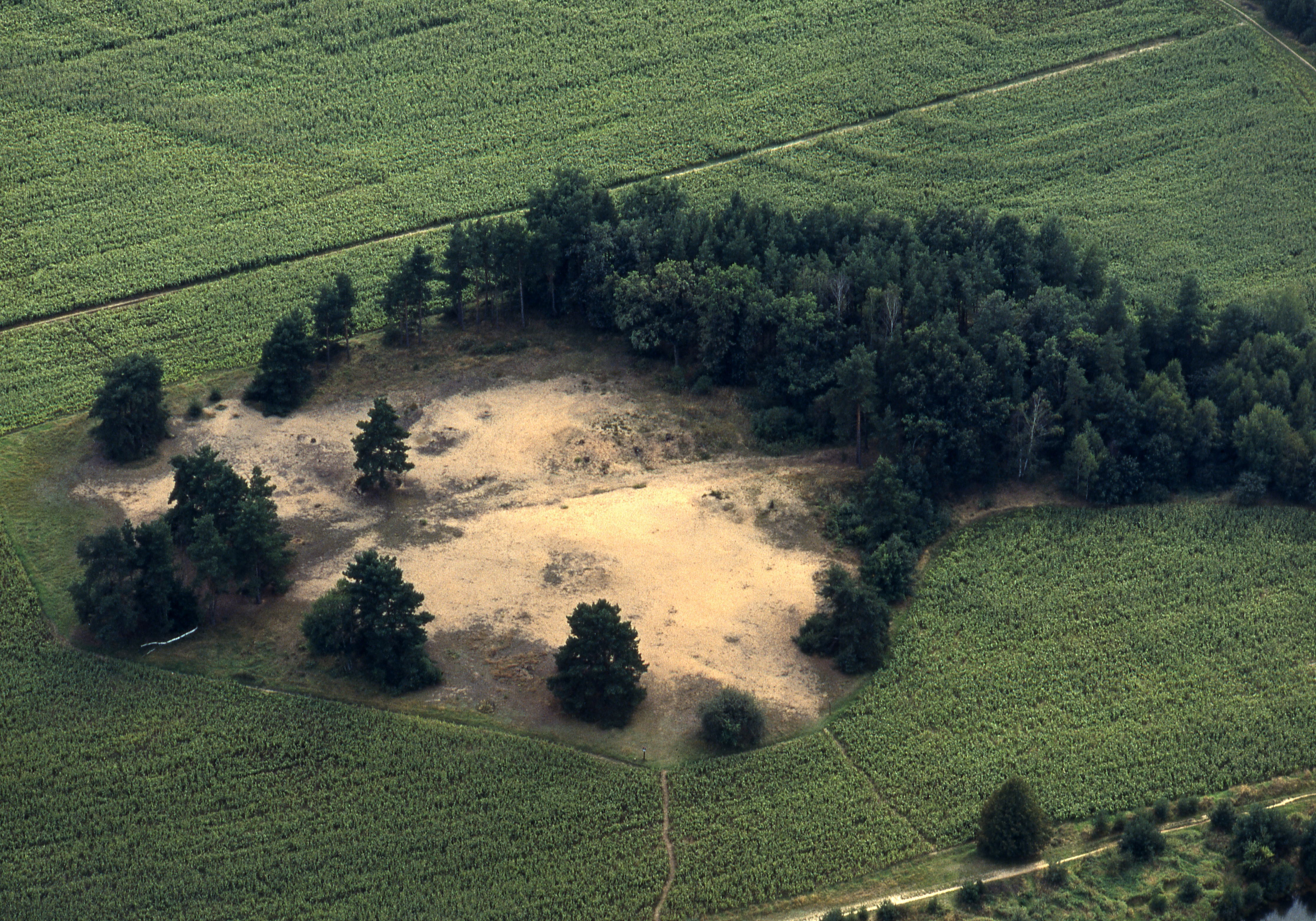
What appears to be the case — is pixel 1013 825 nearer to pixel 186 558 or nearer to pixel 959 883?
pixel 959 883

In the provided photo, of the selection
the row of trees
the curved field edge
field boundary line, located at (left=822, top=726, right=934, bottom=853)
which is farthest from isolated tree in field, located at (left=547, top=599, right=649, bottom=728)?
the row of trees

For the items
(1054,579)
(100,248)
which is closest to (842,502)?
(1054,579)

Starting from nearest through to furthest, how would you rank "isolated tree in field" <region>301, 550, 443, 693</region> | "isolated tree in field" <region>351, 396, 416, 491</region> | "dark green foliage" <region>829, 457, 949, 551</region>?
"isolated tree in field" <region>301, 550, 443, 693</region> < "dark green foliage" <region>829, 457, 949, 551</region> < "isolated tree in field" <region>351, 396, 416, 491</region>

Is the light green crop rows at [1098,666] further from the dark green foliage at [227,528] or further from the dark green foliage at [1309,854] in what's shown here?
the dark green foliage at [227,528]

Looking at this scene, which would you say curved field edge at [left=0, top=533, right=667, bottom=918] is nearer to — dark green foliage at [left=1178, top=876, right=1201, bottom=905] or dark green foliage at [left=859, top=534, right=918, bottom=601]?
dark green foliage at [left=859, top=534, right=918, bottom=601]

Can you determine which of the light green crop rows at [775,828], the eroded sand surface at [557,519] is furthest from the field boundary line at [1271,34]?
the light green crop rows at [775,828]

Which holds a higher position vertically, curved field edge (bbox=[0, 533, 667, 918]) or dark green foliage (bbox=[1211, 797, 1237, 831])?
dark green foliage (bbox=[1211, 797, 1237, 831])

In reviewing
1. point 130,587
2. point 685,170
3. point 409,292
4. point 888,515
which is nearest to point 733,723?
point 888,515
